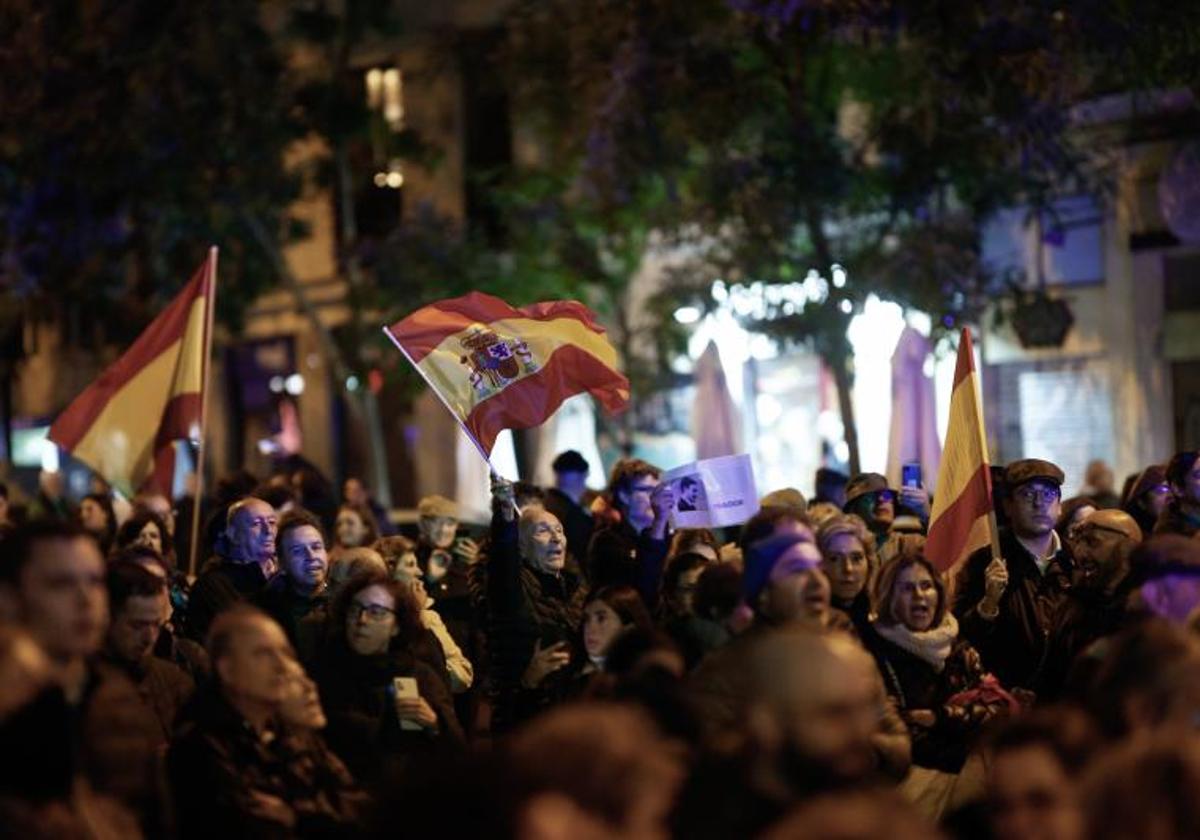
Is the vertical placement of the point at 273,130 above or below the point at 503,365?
above

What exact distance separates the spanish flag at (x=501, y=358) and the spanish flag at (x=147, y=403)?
2.02m

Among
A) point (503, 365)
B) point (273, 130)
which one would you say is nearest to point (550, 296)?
point (273, 130)

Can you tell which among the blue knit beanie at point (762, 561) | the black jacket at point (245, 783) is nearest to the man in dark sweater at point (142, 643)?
the black jacket at point (245, 783)

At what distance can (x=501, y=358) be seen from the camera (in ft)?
35.4

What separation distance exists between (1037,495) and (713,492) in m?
2.12

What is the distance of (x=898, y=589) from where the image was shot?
26.4 ft

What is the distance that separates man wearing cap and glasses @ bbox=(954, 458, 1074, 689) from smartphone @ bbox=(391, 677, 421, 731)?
2.80 metres

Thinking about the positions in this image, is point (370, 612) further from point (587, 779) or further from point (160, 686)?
point (587, 779)

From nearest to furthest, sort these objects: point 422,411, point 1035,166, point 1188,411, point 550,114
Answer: point 1035,166
point 1188,411
point 550,114
point 422,411

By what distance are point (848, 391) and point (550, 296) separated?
21.4 ft

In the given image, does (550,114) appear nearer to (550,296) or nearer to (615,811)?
(550,296)

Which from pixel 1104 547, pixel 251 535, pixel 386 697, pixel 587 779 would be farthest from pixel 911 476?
pixel 587 779

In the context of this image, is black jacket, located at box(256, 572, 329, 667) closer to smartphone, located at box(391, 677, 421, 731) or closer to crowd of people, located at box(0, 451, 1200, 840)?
crowd of people, located at box(0, 451, 1200, 840)

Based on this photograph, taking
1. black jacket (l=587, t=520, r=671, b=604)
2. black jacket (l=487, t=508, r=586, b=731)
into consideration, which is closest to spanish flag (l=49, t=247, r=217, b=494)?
black jacket (l=587, t=520, r=671, b=604)
